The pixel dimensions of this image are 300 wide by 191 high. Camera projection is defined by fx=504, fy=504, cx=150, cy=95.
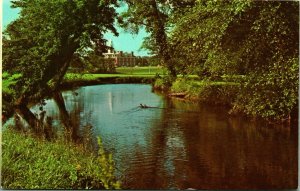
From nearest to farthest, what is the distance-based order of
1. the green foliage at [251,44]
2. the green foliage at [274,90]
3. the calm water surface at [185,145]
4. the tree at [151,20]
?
the calm water surface at [185,145]
the green foliage at [251,44]
the green foliage at [274,90]
the tree at [151,20]

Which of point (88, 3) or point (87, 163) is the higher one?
point (88, 3)

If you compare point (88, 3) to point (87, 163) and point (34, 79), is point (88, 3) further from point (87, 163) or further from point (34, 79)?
point (87, 163)

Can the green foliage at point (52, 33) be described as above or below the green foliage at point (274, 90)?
above

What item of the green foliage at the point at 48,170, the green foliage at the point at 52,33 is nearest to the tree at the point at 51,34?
the green foliage at the point at 52,33

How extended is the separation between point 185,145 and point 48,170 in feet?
9.90

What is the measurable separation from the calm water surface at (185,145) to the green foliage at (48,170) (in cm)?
49

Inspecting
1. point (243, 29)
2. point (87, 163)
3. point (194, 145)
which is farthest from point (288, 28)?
point (87, 163)

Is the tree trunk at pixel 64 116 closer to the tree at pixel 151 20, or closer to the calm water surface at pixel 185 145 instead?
the calm water surface at pixel 185 145

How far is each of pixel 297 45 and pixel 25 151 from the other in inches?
176

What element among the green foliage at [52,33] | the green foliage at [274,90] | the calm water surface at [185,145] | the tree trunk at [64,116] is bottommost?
the calm water surface at [185,145]

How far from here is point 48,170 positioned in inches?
251

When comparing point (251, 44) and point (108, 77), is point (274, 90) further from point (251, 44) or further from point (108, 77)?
point (108, 77)

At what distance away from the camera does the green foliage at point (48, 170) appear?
245 inches

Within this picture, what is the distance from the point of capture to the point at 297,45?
7984 mm
